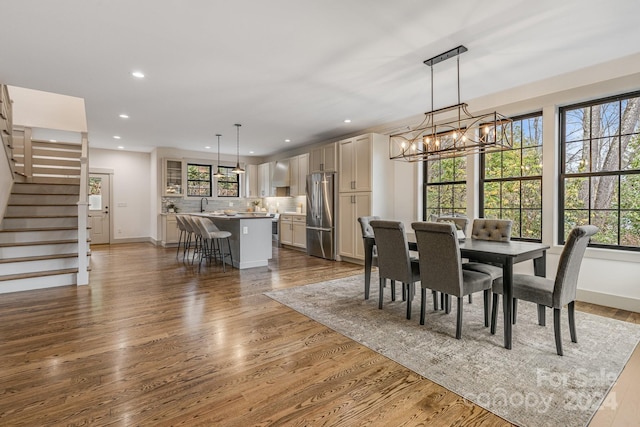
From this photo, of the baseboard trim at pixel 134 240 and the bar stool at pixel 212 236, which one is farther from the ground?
the bar stool at pixel 212 236

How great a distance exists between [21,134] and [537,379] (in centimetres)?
874

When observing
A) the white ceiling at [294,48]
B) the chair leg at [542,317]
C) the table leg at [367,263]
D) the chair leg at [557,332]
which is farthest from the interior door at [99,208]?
the chair leg at [557,332]

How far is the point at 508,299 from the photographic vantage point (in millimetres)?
2475

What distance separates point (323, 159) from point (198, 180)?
4.12 metres

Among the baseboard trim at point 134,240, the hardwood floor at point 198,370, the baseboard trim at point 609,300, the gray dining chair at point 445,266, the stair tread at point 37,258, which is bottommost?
the hardwood floor at point 198,370

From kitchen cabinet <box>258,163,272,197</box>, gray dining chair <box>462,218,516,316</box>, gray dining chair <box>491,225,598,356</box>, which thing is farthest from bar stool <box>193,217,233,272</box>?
gray dining chair <box>491,225,598,356</box>

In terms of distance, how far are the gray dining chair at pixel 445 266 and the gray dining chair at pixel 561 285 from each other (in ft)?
0.78

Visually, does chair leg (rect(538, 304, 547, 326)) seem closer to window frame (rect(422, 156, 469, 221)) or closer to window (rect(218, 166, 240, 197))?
window frame (rect(422, 156, 469, 221))

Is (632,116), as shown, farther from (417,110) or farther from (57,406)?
(57,406)

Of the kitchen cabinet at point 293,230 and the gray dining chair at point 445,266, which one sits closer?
the gray dining chair at point 445,266

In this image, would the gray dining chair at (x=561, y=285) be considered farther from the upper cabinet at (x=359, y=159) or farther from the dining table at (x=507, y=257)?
the upper cabinet at (x=359, y=159)

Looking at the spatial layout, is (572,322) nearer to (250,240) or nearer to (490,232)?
(490,232)

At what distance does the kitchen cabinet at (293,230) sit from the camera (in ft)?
24.2

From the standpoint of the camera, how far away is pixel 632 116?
3465mm
